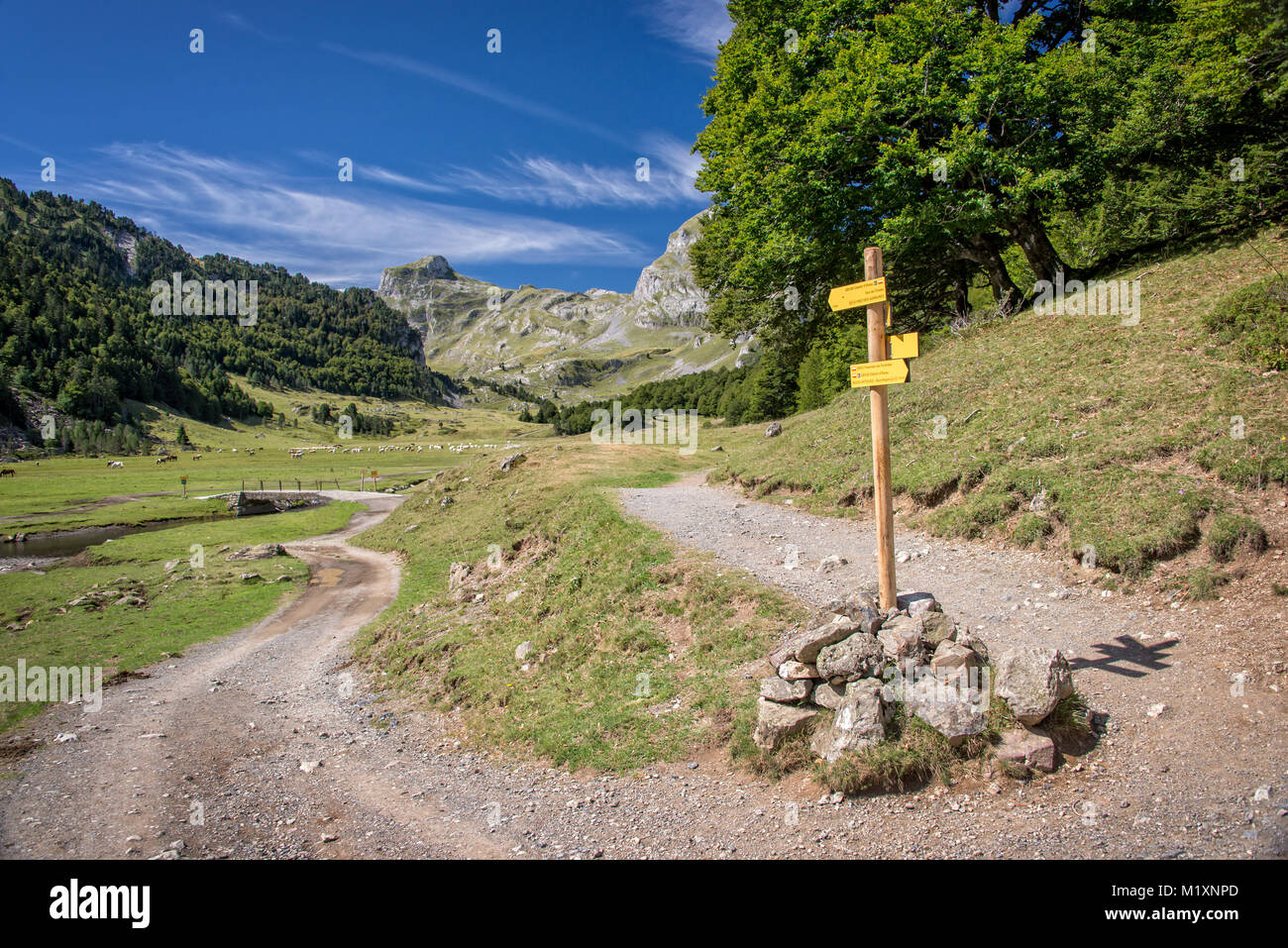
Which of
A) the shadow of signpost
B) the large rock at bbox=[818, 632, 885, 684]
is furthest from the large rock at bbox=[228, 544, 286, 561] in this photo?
the shadow of signpost

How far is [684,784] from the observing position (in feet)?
30.3

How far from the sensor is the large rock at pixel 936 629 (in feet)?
29.4

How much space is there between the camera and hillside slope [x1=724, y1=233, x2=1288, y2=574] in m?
11.9

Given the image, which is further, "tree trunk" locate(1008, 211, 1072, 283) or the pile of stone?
"tree trunk" locate(1008, 211, 1072, 283)

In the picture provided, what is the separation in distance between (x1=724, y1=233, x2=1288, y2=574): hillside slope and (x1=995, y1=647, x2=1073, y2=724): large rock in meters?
5.30

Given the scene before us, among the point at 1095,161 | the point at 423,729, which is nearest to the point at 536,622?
the point at 423,729

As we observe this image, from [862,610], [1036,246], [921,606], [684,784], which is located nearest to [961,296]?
[1036,246]

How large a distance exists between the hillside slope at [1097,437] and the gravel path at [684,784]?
61.2 inches

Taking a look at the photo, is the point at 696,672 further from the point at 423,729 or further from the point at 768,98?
the point at 768,98

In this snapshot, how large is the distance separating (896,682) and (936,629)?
47.3 inches

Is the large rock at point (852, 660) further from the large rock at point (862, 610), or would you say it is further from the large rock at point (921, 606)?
the large rock at point (921, 606)

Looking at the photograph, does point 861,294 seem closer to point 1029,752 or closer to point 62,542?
point 1029,752

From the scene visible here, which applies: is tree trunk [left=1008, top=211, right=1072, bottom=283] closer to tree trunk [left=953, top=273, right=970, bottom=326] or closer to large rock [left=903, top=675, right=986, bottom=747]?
tree trunk [left=953, top=273, right=970, bottom=326]

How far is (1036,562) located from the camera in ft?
43.0
